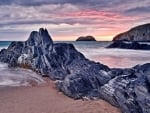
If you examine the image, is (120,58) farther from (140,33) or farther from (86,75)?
(140,33)

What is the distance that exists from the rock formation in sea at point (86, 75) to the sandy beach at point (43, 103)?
562mm

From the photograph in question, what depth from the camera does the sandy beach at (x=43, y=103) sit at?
Answer: 1265 cm

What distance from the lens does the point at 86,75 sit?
53.0ft

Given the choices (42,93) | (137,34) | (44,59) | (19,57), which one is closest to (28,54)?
(19,57)

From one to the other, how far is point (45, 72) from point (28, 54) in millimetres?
6480

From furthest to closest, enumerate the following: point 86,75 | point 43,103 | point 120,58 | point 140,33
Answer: point 140,33
point 120,58
point 86,75
point 43,103

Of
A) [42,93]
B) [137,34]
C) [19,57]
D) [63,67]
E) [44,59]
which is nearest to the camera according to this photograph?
[42,93]

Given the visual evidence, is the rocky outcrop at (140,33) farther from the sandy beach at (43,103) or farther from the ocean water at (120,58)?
the sandy beach at (43,103)

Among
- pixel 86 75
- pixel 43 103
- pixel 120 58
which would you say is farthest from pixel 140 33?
pixel 43 103

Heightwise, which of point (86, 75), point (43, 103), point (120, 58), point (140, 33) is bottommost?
point (120, 58)

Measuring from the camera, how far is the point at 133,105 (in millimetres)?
11258

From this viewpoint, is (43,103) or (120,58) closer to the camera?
(43,103)

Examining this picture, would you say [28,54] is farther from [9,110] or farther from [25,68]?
[9,110]

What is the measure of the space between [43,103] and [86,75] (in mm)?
3352
